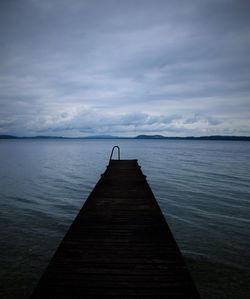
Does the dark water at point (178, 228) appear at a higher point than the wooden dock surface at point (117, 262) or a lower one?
lower

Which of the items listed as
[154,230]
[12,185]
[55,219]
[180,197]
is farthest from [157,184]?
[154,230]

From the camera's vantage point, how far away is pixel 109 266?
5.27 m

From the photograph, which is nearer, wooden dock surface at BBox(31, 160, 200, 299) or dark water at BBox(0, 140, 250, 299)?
wooden dock surface at BBox(31, 160, 200, 299)

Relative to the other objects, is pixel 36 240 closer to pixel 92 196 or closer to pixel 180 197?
pixel 92 196

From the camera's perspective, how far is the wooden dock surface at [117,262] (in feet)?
14.6

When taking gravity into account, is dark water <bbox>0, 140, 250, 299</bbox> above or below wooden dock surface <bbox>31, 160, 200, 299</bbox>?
below

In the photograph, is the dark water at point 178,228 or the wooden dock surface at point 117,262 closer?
the wooden dock surface at point 117,262

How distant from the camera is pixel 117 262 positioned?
215 inches

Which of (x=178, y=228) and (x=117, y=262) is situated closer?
(x=117, y=262)

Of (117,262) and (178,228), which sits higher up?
(117,262)

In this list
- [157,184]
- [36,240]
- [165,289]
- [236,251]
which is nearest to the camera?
[165,289]

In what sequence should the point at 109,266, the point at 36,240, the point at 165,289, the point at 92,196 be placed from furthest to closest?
the point at 92,196 < the point at 36,240 < the point at 109,266 < the point at 165,289

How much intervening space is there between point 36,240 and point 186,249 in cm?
725

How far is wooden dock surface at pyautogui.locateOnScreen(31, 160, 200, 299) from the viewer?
4445 millimetres
